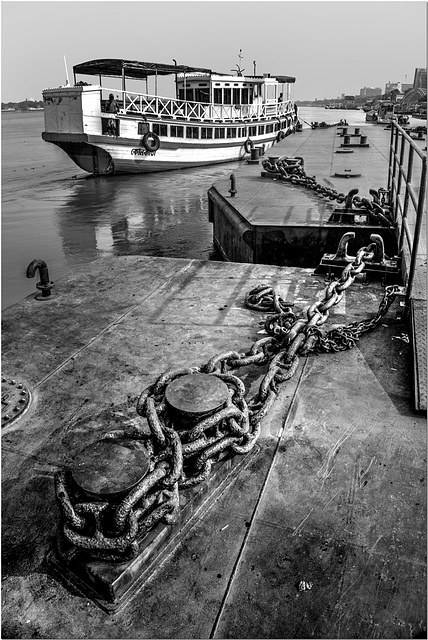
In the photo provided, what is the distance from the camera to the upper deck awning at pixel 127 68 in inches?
1016

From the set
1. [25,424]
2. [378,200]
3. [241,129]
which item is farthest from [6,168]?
[25,424]

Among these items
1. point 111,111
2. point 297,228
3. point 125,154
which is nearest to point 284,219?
point 297,228

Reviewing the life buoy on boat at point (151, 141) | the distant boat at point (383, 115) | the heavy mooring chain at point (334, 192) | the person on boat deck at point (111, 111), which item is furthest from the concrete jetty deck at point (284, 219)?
the distant boat at point (383, 115)

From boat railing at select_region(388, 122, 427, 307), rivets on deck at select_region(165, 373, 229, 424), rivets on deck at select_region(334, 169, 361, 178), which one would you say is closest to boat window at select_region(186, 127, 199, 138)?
rivets on deck at select_region(334, 169, 361, 178)

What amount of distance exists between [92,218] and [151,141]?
37.2 ft

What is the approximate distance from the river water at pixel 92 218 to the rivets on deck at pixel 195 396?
957 centimetres

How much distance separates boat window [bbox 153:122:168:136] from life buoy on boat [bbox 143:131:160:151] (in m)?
0.54

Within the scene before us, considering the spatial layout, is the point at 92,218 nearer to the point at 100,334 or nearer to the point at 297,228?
the point at 297,228

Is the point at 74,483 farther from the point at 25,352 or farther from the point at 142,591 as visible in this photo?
the point at 25,352

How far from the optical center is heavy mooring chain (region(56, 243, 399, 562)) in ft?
6.24

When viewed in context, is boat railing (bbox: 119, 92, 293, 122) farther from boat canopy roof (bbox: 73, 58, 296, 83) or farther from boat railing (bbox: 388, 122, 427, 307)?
boat railing (bbox: 388, 122, 427, 307)

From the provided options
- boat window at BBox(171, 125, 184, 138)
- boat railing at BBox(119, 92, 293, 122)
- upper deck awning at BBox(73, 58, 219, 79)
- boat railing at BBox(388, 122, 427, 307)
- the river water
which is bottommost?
the river water

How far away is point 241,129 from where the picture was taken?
3400cm

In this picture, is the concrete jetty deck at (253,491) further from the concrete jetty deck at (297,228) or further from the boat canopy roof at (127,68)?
the boat canopy roof at (127,68)
